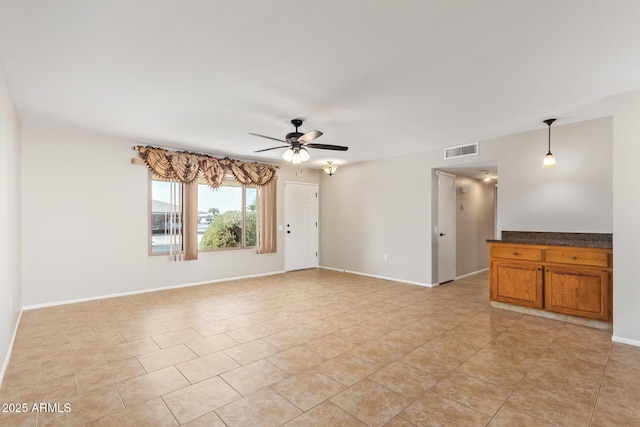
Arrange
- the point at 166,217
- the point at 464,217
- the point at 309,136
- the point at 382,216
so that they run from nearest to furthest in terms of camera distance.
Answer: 1. the point at 309,136
2. the point at 166,217
3. the point at 382,216
4. the point at 464,217

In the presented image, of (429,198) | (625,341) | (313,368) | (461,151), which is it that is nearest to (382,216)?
(429,198)

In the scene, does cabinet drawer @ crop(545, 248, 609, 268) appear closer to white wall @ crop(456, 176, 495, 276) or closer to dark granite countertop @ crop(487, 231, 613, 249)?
dark granite countertop @ crop(487, 231, 613, 249)

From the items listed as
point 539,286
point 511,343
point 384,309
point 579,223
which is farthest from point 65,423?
point 579,223

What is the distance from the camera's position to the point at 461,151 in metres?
5.41

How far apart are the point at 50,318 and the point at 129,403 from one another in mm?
2798

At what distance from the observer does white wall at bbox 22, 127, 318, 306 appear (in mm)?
4500

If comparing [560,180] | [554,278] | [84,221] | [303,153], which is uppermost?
[303,153]

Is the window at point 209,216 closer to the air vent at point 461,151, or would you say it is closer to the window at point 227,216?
the window at point 227,216

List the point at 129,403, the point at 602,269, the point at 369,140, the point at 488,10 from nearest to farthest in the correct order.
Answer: the point at 488,10 < the point at 129,403 < the point at 602,269 < the point at 369,140

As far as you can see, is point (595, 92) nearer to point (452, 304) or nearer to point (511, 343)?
point (511, 343)

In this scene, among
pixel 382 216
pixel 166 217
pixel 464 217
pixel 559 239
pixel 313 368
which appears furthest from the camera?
pixel 464 217

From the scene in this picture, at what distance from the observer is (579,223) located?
4199mm

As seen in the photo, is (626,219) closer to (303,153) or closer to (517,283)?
(517,283)

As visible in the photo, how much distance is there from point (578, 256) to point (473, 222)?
11.4 feet
